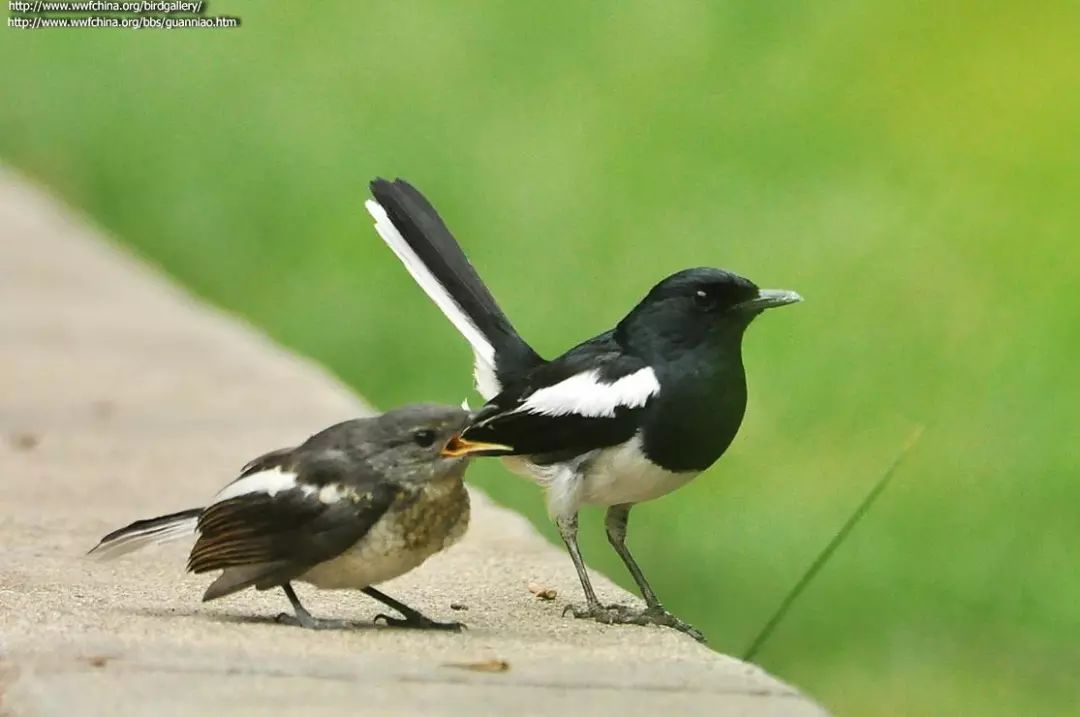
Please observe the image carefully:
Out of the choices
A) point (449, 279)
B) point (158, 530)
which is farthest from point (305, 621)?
point (449, 279)

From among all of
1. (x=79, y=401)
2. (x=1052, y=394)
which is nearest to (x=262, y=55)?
(x=79, y=401)

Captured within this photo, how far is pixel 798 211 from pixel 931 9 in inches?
65.9

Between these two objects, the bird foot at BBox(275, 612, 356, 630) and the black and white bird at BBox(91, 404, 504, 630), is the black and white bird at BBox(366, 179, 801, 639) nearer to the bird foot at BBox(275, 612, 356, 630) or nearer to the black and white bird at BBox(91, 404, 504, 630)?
the black and white bird at BBox(91, 404, 504, 630)

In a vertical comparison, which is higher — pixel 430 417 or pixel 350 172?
pixel 350 172

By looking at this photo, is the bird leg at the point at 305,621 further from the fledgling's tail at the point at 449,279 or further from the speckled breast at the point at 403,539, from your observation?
the fledgling's tail at the point at 449,279

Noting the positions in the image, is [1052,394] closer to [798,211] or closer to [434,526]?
[798,211]

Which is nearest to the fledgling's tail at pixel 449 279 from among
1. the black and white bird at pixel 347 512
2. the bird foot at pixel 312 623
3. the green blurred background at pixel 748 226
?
the black and white bird at pixel 347 512

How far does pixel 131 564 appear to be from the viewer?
4016 mm

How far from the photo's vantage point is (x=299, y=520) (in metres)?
3.13

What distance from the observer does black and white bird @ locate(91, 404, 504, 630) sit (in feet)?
10.2

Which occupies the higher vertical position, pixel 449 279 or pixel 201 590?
pixel 449 279

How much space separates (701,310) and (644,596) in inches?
24.7

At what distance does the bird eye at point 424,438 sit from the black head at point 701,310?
23.3 inches

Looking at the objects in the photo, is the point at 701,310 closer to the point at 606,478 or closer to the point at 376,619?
the point at 606,478
